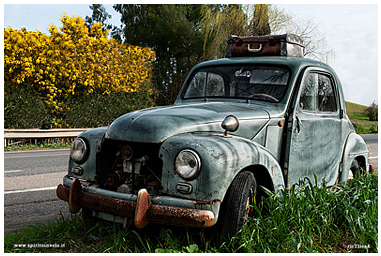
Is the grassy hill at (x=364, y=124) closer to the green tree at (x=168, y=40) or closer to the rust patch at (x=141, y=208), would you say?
the green tree at (x=168, y=40)

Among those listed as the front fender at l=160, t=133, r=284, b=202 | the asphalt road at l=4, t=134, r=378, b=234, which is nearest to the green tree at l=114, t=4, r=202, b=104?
the asphalt road at l=4, t=134, r=378, b=234

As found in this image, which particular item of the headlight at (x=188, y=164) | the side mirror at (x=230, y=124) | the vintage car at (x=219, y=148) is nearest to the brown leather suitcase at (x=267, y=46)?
the vintage car at (x=219, y=148)

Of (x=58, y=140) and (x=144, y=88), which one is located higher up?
(x=144, y=88)

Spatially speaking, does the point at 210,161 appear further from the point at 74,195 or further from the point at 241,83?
the point at 241,83

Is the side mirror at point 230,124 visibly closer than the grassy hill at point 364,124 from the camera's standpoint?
Yes

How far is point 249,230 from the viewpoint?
3191 millimetres

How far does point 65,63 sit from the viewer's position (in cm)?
1417

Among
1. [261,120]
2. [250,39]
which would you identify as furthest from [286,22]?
[261,120]

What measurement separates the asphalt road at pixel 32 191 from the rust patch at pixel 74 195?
903mm

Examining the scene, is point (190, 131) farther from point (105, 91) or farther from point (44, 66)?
point (105, 91)

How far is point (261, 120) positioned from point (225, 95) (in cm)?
84

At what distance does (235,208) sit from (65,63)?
12592 mm

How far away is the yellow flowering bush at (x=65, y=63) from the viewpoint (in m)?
13.1

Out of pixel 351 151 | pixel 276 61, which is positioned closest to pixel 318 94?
pixel 276 61
